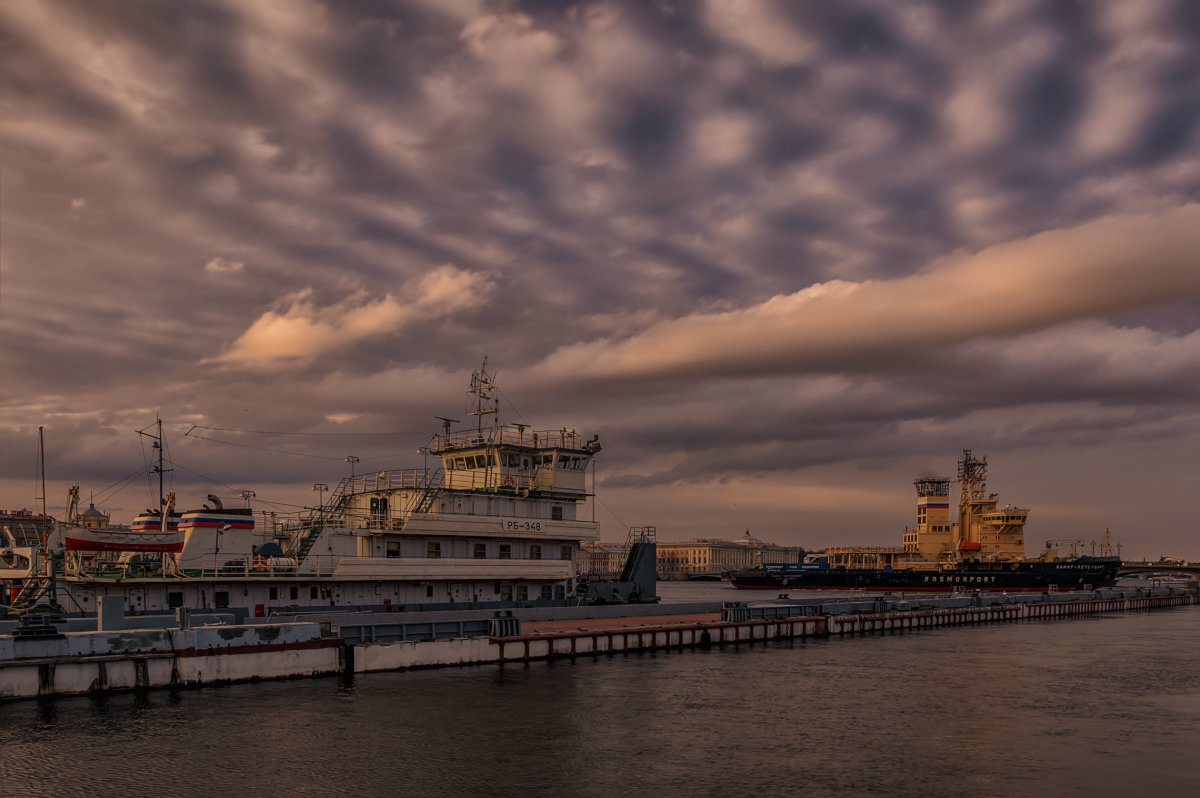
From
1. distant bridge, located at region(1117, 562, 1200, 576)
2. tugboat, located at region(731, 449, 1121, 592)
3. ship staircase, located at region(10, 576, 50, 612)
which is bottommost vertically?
distant bridge, located at region(1117, 562, 1200, 576)

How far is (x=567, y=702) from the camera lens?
98.7ft

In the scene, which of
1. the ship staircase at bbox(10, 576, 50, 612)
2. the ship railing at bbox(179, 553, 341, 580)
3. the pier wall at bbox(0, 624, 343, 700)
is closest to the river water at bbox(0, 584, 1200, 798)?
the pier wall at bbox(0, 624, 343, 700)

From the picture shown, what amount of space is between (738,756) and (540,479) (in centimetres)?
2441

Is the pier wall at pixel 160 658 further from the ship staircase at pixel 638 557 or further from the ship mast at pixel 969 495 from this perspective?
the ship mast at pixel 969 495

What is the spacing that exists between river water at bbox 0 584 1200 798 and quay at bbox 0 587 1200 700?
734 mm

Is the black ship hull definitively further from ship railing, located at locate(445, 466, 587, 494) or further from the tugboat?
ship railing, located at locate(445, 466, 587, 494)

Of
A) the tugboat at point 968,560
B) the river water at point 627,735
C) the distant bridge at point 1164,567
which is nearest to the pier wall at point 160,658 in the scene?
the river water at point 627,735

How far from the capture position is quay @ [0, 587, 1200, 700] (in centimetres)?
2858

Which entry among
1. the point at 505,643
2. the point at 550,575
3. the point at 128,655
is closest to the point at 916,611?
the point at 550,575

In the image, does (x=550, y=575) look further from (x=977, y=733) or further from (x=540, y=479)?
(x=977, y=733)

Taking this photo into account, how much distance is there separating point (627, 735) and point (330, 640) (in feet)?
44.8

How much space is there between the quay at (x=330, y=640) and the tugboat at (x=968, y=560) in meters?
82.6

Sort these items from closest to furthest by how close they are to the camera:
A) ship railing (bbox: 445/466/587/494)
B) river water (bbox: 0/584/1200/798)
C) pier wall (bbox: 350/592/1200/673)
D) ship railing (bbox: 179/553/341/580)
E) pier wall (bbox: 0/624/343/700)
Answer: river water (bbox: 0/584/1200/798)
pier wall (bbox: 0/624/343/700)
pier wall (bbox: 350/592/1200/673)
ship railing (bbox: 179/553/341/580)
ship railing (bbox: 445/466/587/494)

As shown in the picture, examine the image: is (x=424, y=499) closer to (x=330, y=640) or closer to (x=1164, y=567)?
(x=330, y=640)
